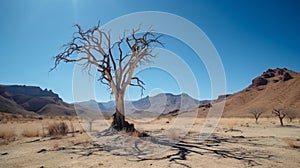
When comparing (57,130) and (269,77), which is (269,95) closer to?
(269,77)

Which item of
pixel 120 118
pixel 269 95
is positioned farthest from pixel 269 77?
pixel 120 118

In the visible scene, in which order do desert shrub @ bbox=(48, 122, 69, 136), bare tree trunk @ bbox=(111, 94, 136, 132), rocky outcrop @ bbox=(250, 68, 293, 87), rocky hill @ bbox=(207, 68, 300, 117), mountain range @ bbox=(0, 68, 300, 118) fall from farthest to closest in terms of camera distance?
rocky outcrop @ bbox=(250, 68, 293, 87), mountain range @ bbox=(0, 68, 300, 118), rocky hill @ bbox=(207, 68, 300, 117), bare tree trunk @ bbox=(111, 94, 136, 132), desert shrub @ bbox=(48, 122, 69, 136)

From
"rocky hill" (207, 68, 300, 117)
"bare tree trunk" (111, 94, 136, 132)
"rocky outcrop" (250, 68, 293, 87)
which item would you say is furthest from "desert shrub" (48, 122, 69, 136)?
"rocky outcrop" (250, 68, 293, 87)

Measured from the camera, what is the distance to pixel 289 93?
9538 cm

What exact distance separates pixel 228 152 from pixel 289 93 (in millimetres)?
97697

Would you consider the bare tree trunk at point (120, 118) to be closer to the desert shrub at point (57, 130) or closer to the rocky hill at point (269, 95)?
the desert shrub at point (57, 130)

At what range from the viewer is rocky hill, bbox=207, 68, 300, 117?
88.9m

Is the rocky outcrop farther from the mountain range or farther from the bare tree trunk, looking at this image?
the bare tree trunk

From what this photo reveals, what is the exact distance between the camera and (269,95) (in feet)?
350

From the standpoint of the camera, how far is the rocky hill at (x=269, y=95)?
8894cm

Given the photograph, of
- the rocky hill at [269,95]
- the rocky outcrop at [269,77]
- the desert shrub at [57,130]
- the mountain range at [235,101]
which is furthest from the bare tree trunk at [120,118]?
the rocky outcrop at [269,77]

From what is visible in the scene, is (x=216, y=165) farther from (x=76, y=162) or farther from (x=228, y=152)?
(x=76, y=162)

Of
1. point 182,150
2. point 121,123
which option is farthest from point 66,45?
point 182,150

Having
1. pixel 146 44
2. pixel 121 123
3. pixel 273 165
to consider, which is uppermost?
pixel 146 44
